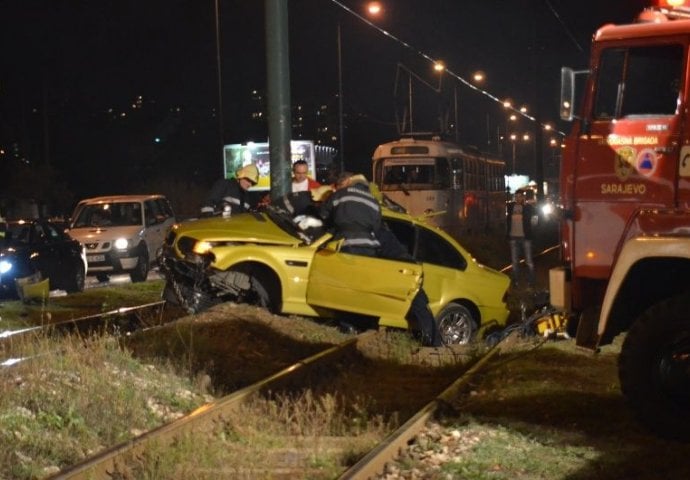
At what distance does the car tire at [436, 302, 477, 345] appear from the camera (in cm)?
1277

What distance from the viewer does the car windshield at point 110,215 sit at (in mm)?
23781

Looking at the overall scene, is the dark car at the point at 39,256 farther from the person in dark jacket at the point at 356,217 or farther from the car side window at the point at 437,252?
the person in dark jacket at the point at 356,217

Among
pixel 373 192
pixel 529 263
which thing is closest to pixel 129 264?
pixel 529 263

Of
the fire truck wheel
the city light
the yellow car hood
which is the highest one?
the city light

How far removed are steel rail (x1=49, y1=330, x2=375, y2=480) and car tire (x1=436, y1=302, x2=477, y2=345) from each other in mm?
3265

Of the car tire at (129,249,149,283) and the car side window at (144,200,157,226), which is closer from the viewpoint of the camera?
the car tire at (129,249,149,283)

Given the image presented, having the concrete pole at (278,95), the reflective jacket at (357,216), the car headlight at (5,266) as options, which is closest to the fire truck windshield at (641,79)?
the reflective jacket at (357,216)

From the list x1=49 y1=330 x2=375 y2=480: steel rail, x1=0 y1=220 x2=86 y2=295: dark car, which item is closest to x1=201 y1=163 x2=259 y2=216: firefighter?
x1=49 y1=330 x2=375 y2=480: steel rail

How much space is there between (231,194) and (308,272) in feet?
8.78

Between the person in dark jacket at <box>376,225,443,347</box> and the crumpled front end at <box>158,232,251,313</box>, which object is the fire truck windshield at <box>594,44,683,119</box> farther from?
the crumpled front end at <box>158,232,251,313</box>

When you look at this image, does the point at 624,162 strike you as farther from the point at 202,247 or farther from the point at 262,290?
the point at 262,290

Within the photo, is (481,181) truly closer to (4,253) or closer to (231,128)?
(4,253)

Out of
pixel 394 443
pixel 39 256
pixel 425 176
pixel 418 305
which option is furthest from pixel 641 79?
pixel 425 176

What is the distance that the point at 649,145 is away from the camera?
7.49 metres
